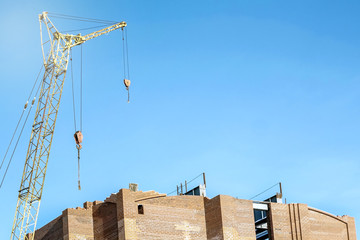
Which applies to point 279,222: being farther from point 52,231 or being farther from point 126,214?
point 52,231

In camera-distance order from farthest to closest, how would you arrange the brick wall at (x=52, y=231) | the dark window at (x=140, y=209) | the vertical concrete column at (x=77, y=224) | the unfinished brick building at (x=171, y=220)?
the brick wall at (x=52, y=231), the dark window at (x=140, y=209), the vertical concrete column at (x=77, y=224), the unfinished brick building at (x=171, y=220)

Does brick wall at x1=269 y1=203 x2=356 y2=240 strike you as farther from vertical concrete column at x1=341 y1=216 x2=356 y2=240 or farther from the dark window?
the dark window

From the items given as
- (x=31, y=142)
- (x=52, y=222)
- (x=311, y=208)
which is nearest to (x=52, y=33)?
(x=31, y=142)

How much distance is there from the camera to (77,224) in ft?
252

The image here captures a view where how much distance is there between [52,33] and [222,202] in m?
33.4

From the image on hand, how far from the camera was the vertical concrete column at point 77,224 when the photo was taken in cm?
7638

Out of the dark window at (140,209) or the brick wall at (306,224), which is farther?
the brick wall at (306,224)

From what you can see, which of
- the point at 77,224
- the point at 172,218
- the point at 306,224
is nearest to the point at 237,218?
the point at 172,218

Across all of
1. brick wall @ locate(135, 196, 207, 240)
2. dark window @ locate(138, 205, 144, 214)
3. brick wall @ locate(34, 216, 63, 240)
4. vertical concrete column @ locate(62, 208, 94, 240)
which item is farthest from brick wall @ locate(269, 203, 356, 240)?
brick wall @ locate(34, 216, 63, 240)

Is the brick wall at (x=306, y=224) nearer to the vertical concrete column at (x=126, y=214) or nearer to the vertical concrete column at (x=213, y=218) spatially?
the vertical concrete column at (x=213, y=218)

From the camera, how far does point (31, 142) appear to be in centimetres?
9194

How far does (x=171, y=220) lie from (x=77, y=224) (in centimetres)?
993

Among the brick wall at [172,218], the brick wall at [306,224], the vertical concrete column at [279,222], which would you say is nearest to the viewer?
the brick wall at [172,218]

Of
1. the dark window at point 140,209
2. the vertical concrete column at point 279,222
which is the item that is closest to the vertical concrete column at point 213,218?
the vertical concrete column at point 279,222
